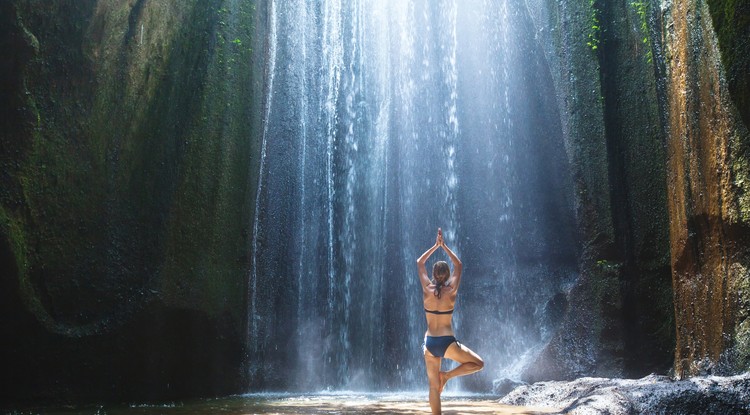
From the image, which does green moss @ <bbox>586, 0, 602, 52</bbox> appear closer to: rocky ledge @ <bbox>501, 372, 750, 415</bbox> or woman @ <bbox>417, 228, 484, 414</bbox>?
rocky ledge @ <bbox>501, 372, 750, 415</bbox>

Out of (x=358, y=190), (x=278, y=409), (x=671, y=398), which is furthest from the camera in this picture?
(x=358, y=190)

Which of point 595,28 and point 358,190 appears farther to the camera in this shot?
point 358,190

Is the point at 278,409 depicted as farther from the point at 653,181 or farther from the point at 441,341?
the point at 653,181

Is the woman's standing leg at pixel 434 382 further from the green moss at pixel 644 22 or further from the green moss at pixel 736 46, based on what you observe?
the green moss at pixel 644 22

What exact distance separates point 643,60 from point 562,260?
398 centimetres

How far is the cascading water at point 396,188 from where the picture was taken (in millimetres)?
12469

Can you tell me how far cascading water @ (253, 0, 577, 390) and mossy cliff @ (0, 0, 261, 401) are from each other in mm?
1326

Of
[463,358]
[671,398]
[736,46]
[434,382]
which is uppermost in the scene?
[736,46]

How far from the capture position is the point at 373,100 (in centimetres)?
1489

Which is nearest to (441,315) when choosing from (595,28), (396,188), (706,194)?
(706,194)

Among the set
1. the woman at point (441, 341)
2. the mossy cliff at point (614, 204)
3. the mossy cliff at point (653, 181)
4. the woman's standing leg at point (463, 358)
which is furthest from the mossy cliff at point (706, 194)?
the woman at point (441, 341)

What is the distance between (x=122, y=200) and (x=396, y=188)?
6700 mm

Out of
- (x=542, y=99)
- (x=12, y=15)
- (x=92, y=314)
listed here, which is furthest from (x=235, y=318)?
(x=542, y=99)

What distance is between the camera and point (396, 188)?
14.5 metres
